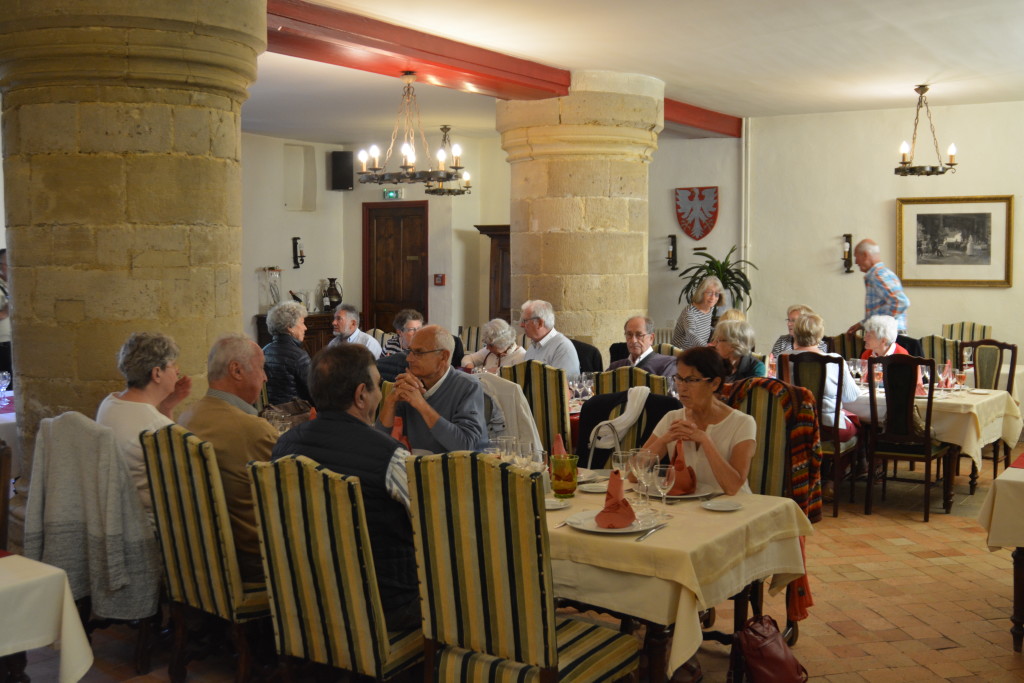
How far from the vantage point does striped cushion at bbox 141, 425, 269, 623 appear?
349 centimetres

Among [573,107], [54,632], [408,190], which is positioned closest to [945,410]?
[573,107]

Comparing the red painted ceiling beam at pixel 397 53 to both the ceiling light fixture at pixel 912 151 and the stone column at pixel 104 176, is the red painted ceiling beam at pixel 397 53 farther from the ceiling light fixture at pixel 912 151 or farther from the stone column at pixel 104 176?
the ceiling light fixture at pixel 912 151

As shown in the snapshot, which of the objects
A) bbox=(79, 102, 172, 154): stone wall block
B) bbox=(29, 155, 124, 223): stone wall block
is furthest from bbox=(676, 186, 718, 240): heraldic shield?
bbox=(29, 155, 124, 223): stone wall block

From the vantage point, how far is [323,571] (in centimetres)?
309

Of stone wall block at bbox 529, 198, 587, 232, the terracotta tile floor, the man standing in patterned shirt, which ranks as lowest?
the terracotta tile floor

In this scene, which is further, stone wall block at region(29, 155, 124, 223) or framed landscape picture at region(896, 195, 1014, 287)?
framed landscape picture at region(896, 195, 1014, 287)

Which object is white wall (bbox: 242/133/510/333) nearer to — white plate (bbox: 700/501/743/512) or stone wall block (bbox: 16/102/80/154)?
stone wall block (bbox: 16/102/80/154)

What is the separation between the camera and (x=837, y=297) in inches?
452

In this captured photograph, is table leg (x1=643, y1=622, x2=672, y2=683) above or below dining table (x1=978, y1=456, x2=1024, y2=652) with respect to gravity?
below

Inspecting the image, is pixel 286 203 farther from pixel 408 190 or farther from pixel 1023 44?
pixel 1023 44

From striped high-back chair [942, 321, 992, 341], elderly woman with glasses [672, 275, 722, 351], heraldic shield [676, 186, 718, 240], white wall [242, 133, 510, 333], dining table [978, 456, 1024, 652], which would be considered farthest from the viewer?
white wall [242, 133, 510, 333]

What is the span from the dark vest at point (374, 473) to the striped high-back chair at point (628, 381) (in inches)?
98.0

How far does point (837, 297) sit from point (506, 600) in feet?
30.8

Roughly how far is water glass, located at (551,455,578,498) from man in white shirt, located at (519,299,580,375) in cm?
369
